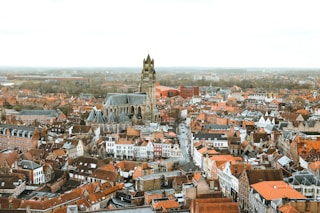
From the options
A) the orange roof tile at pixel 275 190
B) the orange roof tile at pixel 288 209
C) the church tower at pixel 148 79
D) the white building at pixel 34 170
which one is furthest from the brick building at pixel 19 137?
the orange roof tile at pixel 288 209

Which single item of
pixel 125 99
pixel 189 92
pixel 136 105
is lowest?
pixel 189 92

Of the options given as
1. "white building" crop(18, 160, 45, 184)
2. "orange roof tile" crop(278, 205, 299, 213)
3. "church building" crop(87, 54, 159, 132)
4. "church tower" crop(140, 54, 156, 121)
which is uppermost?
"church tower" crop(140, 54, 156, 121)

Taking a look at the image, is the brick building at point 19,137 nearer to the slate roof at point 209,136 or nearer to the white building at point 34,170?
the white building at point 34,170

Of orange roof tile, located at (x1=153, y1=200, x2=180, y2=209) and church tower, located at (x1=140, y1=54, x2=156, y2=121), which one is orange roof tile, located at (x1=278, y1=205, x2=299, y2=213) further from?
church tower, located at (x1=140, y1=54, x2=156, y2=121)

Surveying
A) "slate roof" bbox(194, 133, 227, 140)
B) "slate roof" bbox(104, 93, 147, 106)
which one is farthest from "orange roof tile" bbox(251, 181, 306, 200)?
"slate roof" bbox(104, 93, 147, 106)

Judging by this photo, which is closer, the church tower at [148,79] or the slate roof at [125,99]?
the slate roof at [125,99]

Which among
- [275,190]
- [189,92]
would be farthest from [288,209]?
[189,92]

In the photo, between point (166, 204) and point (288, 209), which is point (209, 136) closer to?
point (166, 204)

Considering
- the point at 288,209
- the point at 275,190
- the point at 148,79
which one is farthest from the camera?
the point at 148,79

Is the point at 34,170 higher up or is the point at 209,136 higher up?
the point at 209,136

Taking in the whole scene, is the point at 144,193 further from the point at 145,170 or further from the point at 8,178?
the point at 8,178

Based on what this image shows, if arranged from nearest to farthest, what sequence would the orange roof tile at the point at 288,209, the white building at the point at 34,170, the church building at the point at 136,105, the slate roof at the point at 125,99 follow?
the orange roof tile at the point at 288,209, the white building at the point at 34,170, the church building at the point at 136,105, the slate roof at the point at 125,99

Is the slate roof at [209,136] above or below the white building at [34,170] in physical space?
above
